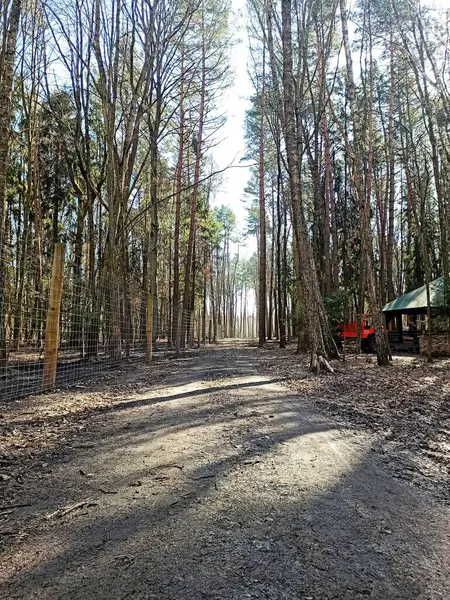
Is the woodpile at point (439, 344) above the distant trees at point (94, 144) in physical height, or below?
below

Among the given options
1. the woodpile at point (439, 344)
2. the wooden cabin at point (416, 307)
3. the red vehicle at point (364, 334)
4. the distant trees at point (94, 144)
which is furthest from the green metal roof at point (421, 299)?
the distant trees at point (94, 144)

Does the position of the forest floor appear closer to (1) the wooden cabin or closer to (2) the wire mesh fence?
(2) the wire mesh fence

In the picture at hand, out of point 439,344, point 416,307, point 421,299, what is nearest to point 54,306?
point 439,344

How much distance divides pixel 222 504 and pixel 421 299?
15084mm

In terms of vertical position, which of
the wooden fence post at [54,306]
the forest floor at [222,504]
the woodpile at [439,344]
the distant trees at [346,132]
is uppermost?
the distant trees at [346,132]

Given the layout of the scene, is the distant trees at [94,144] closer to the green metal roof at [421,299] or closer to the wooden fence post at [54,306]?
the wooden fence post at [54,306]

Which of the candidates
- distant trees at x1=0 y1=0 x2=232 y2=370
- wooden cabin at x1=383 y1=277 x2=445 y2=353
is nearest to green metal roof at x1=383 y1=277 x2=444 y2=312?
wooden cabin at x1=383 y1=277 x2=445 y2=353

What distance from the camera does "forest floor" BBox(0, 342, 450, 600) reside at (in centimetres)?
147

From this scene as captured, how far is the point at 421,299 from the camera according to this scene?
15039 mm

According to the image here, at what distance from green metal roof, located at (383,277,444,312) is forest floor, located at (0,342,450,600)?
29.7 ft

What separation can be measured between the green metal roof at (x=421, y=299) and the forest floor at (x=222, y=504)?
9061 mm

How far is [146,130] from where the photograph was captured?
1244 cm

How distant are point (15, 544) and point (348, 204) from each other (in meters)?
23.7

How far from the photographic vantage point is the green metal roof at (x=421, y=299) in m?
12.3
